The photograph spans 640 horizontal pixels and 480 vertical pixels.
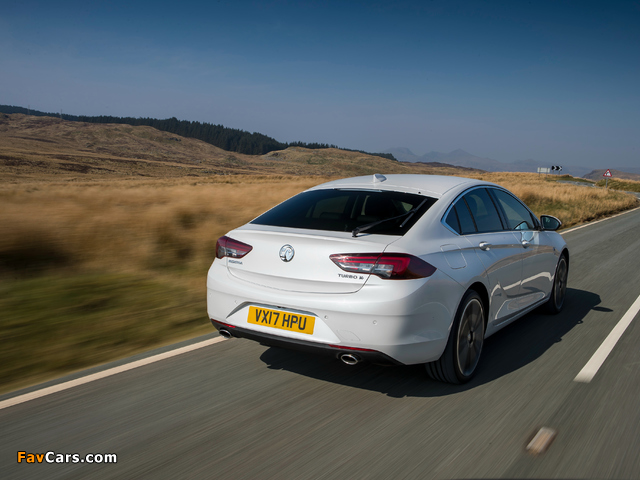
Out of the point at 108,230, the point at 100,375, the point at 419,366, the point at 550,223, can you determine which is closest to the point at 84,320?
the point at 100,375

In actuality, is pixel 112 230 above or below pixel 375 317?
below

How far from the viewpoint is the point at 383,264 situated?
10.9 feet

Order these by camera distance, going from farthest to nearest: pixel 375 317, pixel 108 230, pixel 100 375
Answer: pixel 108 230
pixel 100 375
pixel 375 317

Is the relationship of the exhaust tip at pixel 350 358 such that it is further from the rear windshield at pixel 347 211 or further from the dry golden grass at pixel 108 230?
the dry golden grass at pixel 108 230

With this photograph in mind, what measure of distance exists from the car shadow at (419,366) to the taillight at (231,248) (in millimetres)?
980

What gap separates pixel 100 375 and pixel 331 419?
6.08ft

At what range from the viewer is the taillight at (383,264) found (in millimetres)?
3299

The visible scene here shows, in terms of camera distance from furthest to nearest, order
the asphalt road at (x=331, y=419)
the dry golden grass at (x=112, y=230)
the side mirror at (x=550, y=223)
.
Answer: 1. the dry golden grass at (x=112, y=230)
2. the side mirror at (x=550, y=223)
3. the asphalt road at (x=331, y=419)

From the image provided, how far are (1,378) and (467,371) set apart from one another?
353 centimetres

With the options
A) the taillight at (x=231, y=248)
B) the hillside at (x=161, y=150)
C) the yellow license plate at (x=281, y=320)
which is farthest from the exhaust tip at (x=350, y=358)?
the hillside at (x=161, y=150)

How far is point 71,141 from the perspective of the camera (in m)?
125

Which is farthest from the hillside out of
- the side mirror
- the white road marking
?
the white road marking

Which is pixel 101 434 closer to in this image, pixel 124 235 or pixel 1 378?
pixel 1 378

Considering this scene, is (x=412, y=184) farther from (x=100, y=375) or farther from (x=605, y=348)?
(x=100, y=375)
